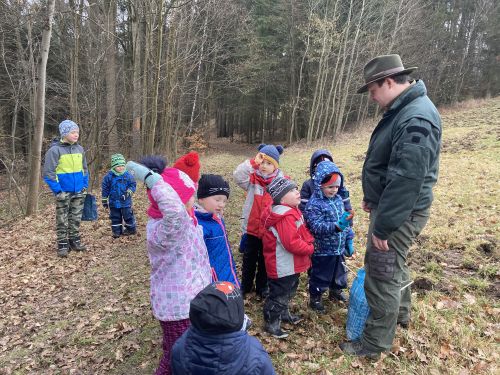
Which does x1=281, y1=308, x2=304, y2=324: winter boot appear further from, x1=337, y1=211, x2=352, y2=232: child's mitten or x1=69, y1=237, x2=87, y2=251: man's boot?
x1=69, y1=237, x2=87, y2=251: man's boot

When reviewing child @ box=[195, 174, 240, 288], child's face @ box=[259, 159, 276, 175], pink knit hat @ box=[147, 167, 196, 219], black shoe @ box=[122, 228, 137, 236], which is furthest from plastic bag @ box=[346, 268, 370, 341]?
black shoe @ box=[122, 228, 137, 236]

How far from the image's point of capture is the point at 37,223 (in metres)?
9.96

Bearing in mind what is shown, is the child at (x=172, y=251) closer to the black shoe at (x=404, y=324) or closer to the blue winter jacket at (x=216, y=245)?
the blue winter jacket at (x=216, y=245)

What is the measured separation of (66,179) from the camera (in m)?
6.86

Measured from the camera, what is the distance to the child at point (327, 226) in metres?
4.20

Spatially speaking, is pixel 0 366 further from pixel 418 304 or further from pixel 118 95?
pixel 118 95

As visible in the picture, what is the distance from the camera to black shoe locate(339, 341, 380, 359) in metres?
3.69

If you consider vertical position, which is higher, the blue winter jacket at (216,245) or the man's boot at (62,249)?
the blue winter jacket at (216,245)

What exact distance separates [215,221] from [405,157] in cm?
186

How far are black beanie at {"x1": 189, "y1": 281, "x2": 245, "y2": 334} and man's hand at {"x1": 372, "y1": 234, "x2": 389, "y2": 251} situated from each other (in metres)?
1.75

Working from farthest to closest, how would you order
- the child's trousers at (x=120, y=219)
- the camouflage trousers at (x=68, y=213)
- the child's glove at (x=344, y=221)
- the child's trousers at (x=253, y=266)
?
the child's trousers at (x=120, y=219), the camouflage trousers at (x=68, y=213), the child's trousers at (x=253, y=266), the child's glove at (x=344, y=221)

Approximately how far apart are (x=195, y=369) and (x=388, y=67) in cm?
296

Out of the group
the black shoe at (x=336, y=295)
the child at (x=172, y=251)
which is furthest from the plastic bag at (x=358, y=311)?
the child at (x=172, y=251)

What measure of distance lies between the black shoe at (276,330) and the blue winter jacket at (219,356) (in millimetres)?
2140
